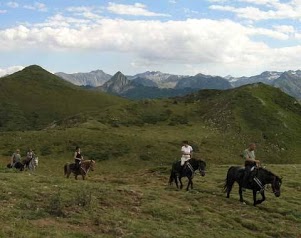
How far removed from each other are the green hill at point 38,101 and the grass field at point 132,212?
101050 millimetres

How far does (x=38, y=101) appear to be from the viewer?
153 m

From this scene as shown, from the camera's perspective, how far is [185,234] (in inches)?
717

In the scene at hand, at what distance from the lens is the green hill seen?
435 feet

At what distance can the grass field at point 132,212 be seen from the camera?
17.2 m

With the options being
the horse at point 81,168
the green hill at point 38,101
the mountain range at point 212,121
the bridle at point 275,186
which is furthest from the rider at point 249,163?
the green hill at point 38,101

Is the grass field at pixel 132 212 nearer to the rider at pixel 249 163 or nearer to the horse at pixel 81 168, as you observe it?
the rider at pixel 249 163

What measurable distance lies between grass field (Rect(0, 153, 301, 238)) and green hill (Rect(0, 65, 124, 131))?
332ft

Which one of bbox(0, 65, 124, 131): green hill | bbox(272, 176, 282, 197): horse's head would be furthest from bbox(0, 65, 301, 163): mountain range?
bbox(272, 176, 282, 197): horse's head

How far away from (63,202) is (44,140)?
47777 millimetres

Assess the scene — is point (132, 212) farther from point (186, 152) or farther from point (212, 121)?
point (212, 121)

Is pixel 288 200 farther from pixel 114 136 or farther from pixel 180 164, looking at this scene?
pixel 114 136

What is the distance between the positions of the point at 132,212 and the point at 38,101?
139 meters

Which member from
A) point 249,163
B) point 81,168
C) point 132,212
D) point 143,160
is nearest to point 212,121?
point 143,160

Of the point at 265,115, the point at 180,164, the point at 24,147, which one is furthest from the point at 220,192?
the point at 265,115
